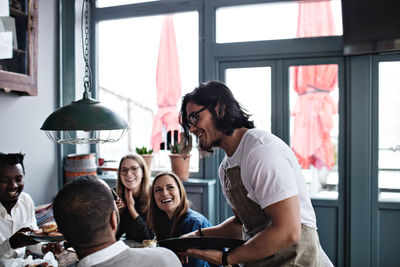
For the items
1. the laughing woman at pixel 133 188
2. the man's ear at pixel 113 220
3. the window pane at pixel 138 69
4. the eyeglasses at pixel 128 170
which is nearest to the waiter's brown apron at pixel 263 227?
the man's ear at pixel 113 220

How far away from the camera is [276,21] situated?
364 cm

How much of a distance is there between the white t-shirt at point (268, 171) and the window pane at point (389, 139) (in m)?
2.25

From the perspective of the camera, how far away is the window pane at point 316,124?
11.5 feet

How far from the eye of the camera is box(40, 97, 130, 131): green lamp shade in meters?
1.81

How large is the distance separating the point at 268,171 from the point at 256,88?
8.22 feet

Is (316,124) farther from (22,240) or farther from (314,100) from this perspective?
(22,240)

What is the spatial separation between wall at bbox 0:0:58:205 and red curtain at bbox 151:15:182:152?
106 centimetres

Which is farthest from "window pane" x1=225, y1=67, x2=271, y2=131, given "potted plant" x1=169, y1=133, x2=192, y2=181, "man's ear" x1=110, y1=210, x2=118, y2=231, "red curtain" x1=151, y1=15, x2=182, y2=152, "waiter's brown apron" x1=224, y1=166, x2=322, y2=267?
"man's ear" x1=110, y1=210, x2=118, y2=231

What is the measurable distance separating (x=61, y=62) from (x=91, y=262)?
3111 mm

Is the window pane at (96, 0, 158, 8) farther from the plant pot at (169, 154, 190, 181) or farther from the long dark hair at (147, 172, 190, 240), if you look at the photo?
the long dark hair at (147, 172, 190, 240)

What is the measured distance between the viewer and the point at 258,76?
146 inches

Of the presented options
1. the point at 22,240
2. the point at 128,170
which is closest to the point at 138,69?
the point at 128,170

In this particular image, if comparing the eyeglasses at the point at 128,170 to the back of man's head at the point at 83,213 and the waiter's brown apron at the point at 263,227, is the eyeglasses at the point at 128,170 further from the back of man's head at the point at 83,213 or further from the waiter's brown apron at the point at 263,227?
the back of man's head at the point at 83,213

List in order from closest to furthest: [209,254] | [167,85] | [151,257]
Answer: [151,257], [209,254], [167,85]
